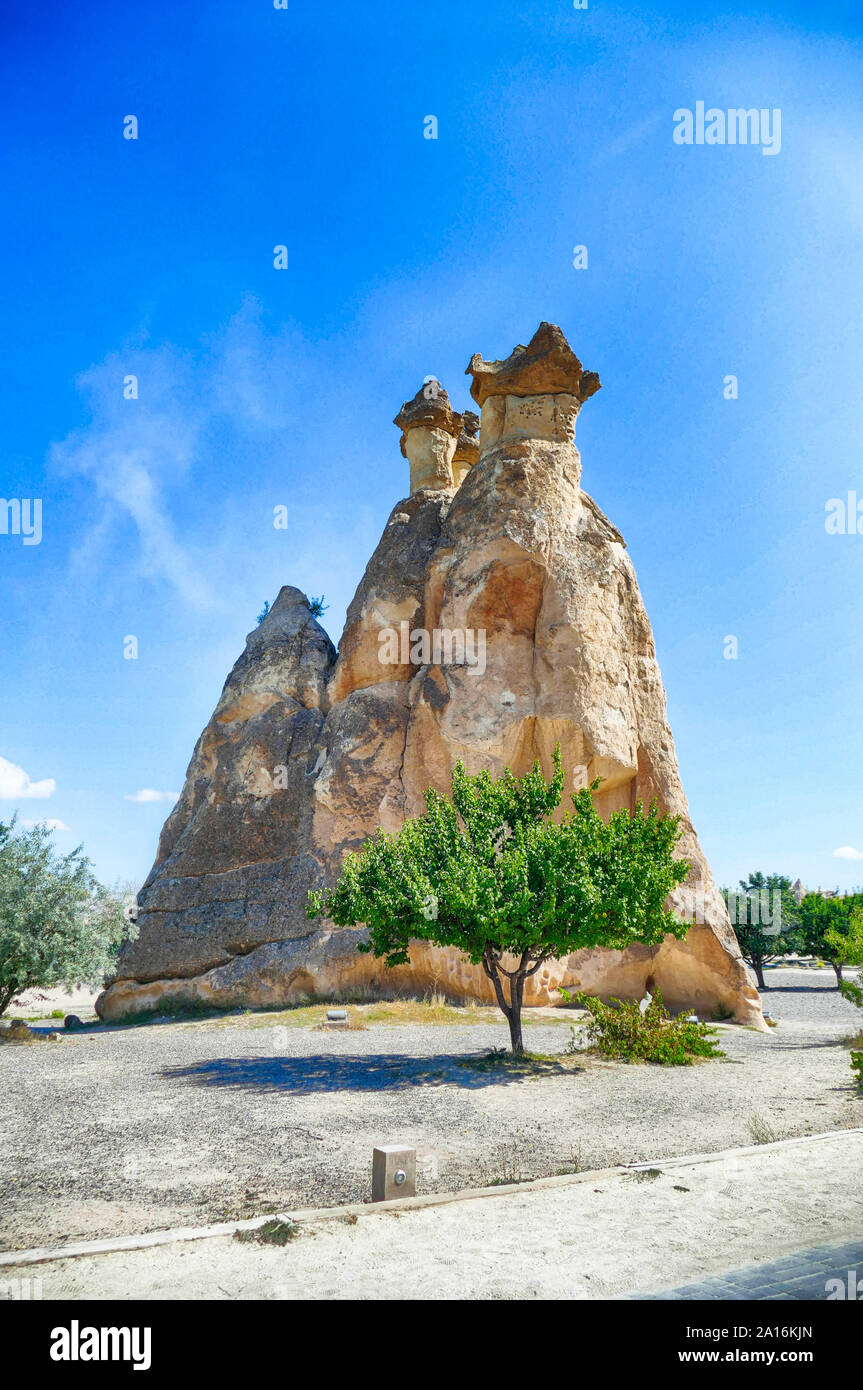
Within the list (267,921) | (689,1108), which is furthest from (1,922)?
(689,1108)

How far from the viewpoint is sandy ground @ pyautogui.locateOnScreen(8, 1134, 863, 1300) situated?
511 cm

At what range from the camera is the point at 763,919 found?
48.4 metres

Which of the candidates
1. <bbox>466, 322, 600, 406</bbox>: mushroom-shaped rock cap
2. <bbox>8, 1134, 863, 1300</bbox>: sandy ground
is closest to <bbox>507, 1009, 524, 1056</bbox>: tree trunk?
<bbox>8, 1134, 863, 1300</bbox>: sandy ground

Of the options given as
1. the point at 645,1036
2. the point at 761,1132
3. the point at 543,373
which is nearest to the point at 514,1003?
the point at 645,1036

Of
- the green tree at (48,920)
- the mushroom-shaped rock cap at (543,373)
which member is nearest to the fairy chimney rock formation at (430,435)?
the mushroom-shaped rock cap at (543,373)

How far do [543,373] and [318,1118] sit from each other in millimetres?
28154

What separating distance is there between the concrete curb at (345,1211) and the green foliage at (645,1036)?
7235 millimetres

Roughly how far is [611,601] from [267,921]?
641 inches

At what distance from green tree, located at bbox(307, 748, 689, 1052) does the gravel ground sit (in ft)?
7.37

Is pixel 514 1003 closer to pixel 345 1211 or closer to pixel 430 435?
pixel 345 1211

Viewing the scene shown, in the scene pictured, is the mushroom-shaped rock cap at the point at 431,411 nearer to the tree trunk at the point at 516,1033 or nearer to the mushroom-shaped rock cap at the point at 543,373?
the mushroom-shaped rock cap at the point at 543,373

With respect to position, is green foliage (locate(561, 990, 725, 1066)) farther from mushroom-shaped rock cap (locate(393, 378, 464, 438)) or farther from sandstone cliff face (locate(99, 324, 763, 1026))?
mushroom-shaped rock cap (locate(393, 378, 464, 438))

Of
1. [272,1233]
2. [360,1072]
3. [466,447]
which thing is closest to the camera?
[272,1233]
